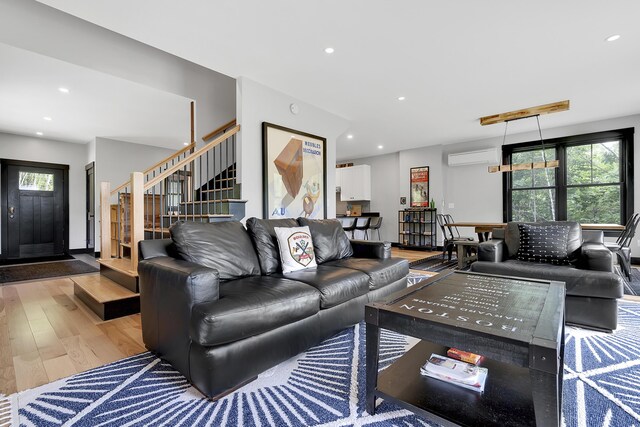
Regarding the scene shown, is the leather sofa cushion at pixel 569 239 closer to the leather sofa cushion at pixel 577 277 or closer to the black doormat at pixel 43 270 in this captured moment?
the leather sofa cushion at pixel 577 277

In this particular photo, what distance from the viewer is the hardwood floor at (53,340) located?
1875 mm

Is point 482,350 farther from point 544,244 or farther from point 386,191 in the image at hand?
point 386,191

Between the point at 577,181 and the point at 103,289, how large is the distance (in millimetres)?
7880

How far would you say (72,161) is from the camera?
688cm

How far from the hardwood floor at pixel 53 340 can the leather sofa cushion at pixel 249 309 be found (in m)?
0.99

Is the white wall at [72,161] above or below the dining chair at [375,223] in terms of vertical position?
above

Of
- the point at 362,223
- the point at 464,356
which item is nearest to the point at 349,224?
the point at 362,223

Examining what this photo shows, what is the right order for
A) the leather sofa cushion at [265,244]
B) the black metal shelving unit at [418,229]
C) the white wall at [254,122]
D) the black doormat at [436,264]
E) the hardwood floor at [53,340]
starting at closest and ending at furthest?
the hardwood floor at [53,340] < the leather sofa cushion at [265,244] < the white wall at [254,122] < the black doormat at [436,264] < the black metal shelving unit at [418,229]

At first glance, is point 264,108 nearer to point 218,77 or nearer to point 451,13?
point 218,77

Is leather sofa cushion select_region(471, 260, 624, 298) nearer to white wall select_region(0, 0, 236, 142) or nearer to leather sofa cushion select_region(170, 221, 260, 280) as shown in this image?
leather sofa cushion select_region(170, 221, 260, 280)

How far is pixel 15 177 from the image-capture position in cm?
622

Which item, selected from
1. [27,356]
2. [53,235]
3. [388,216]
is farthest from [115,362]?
[388,216]

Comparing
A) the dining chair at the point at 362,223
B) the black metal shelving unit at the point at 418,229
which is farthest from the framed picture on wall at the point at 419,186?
the dining chair at the point at 362,223

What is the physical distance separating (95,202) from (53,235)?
46.2 inches
